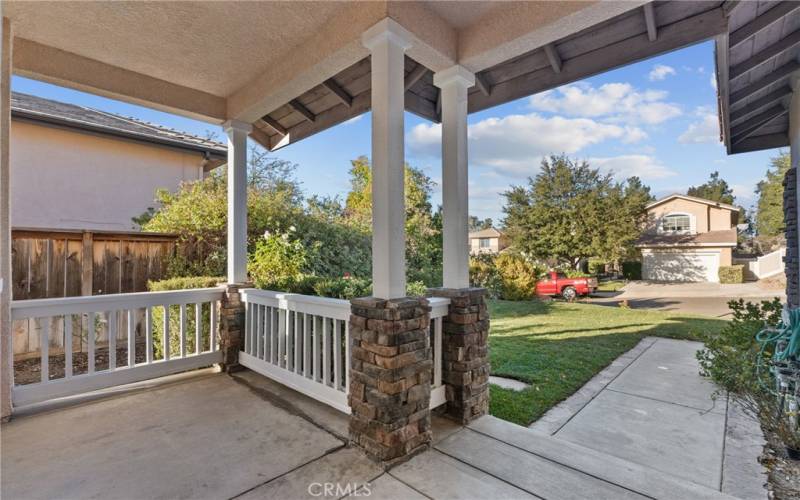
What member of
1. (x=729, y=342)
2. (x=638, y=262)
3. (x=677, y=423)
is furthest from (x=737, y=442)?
(x=638, y=262)

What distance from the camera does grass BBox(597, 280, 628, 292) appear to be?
17491 mm

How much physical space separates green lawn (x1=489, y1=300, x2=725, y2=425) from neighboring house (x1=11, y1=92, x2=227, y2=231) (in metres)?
7.95

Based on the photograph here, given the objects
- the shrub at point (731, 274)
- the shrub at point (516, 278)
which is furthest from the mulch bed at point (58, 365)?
the shrub at point (731, 274)

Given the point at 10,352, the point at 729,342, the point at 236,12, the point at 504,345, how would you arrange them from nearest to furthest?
the point at 236,12, the point at 10,352, the point at 729,342, the point at 504,345

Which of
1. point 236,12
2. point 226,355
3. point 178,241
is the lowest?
point 226,355

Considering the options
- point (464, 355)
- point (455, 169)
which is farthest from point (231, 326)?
point (455, 169)

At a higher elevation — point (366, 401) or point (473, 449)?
point (366, 401)

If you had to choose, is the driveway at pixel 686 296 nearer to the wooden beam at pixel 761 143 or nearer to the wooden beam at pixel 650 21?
the wooden beam at pixel 761 143

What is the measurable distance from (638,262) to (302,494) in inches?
964

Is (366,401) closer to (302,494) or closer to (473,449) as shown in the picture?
(302,494)

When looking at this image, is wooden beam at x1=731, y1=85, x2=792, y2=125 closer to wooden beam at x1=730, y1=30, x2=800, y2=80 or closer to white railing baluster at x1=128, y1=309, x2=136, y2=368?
wooden beam at x1=730, y1=30, x2=800, y2=80

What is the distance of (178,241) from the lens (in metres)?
5.03
